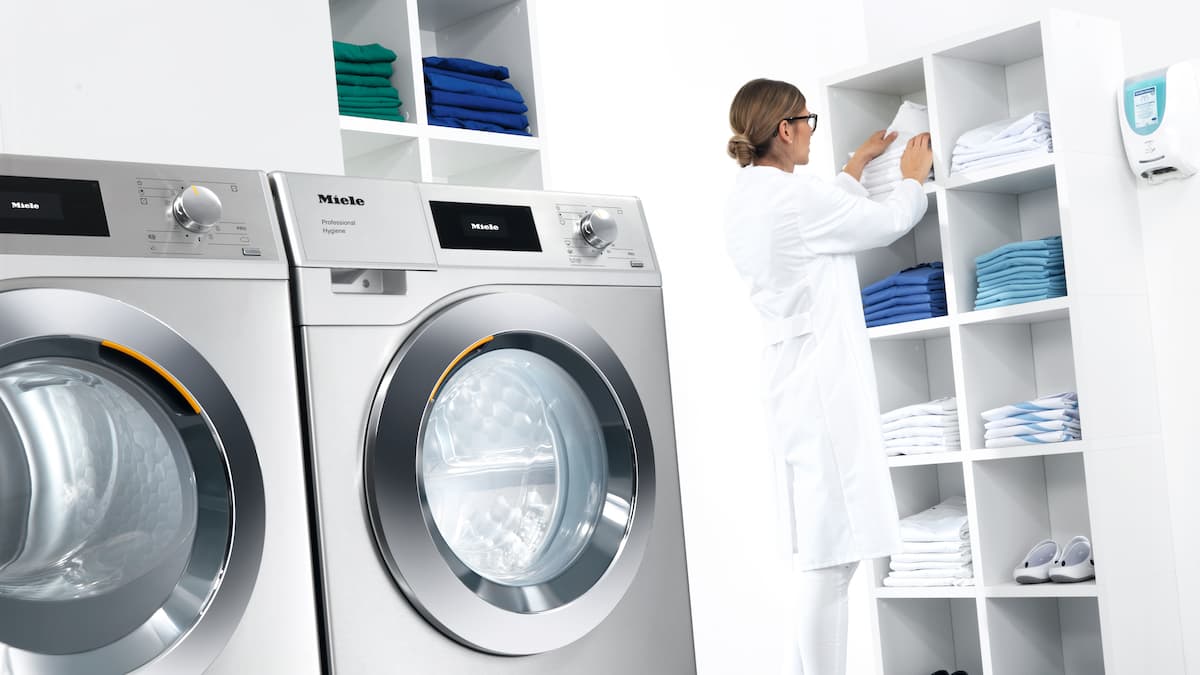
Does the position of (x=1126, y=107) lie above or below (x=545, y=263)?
above

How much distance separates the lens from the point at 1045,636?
291cm

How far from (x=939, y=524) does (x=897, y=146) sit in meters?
0.94

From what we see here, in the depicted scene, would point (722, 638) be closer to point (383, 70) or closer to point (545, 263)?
point (383, 70)

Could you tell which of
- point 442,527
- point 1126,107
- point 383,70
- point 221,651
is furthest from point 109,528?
point 1126,107

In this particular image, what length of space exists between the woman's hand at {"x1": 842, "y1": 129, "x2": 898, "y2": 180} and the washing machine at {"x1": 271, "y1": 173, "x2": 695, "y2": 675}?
4.04 ft

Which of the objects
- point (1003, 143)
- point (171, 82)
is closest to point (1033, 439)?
point (1003, 143)

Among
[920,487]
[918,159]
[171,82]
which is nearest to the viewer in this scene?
[171,82]

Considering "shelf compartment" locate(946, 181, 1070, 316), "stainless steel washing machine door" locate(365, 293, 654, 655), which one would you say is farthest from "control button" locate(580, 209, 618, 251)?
"shelf compartment" locate(946, 181, 1070, 316)

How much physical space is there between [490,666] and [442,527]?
0.65 ft

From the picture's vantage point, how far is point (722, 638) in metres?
3.57

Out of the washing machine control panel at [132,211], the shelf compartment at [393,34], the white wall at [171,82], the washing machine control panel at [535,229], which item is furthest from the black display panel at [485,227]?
the shelf compartment at [393,34]

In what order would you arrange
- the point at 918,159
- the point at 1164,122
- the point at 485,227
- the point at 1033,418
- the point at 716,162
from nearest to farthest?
the point at 485,227 → the point at 1164,122 → the point at 1033,418 → the point at 918,159 → the point at 716,162

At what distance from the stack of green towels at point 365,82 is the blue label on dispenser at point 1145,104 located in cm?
166

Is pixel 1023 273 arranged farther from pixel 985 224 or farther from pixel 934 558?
pixel 934 558
